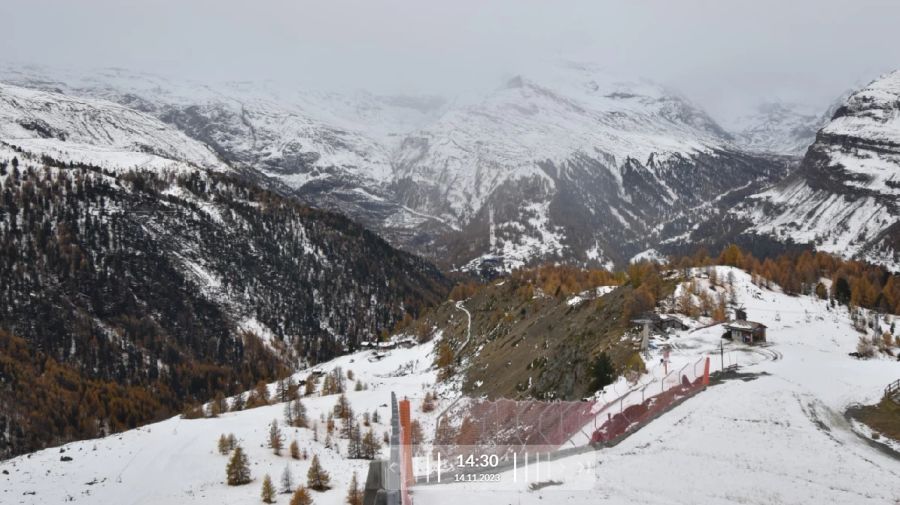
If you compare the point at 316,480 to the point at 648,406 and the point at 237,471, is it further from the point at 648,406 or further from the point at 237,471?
the point at 648,406

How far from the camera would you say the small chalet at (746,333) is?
71312mm

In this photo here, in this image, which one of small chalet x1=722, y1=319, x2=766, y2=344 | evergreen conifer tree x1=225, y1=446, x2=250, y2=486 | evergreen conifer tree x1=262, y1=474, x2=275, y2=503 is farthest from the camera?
evergreen conifer tree x1=225, y1=446, x2=250, y2=486

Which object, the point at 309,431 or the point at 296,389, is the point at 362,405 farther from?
the point at 296,389

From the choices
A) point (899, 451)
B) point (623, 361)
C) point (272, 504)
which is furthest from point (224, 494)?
point (899, 451)

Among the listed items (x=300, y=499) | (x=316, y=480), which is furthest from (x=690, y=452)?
(x=316, y=480)

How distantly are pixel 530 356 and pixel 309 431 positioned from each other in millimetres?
36894

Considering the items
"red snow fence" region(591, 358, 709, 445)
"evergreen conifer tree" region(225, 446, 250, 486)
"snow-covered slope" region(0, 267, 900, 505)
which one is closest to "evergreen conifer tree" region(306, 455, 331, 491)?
"snow-covered slope" region(0, 267, 900, 505)

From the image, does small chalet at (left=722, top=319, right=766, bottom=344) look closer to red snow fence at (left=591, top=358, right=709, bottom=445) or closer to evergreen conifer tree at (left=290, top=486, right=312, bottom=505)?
red snow fence at (left=591, top=358, right=709, bottom=445)
